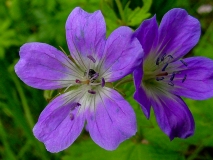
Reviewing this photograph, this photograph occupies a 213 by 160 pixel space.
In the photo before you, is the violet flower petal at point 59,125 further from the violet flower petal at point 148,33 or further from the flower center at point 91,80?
the violet flower petal at point 148,33

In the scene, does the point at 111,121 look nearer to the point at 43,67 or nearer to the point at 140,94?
the point at 140,94

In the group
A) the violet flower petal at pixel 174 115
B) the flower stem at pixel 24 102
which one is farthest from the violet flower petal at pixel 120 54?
the flower stem at pixel 24 102

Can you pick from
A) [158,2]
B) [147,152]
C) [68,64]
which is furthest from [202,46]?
[68,64]

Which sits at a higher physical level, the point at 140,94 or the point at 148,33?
the point at 148,33

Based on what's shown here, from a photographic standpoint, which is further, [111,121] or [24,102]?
[24,102]

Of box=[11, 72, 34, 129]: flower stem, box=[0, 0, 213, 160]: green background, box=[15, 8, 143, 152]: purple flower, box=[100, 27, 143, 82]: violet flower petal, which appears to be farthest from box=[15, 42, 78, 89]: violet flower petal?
box=[11, 72, 34, 129]: flower stem

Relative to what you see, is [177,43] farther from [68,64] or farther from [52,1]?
[52,1]

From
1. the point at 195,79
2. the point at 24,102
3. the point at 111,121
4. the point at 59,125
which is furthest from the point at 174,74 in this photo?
the point at 24,102
